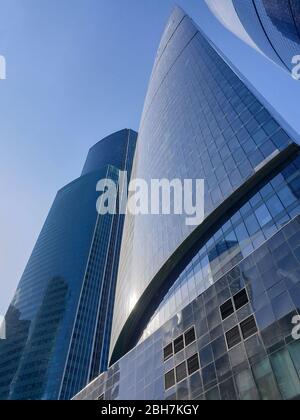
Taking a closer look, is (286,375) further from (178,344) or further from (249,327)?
(178,344)

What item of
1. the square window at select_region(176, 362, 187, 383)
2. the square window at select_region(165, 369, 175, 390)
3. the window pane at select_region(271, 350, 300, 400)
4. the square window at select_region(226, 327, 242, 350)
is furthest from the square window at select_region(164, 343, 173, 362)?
the window pane at select_region(271, 350, 300, 400)

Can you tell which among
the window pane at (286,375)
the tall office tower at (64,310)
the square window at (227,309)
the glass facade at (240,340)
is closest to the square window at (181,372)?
the glass facade at (240,340)

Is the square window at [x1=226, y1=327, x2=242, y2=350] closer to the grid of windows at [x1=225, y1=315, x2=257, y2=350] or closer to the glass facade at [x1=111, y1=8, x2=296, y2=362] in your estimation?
the grid of windows at [x1=225, y1=315, x2=257, y2=350]

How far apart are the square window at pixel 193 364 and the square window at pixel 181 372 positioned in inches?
24.0

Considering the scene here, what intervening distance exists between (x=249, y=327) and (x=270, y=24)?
6138 cm

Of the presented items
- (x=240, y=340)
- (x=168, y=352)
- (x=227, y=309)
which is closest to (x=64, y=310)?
(x=168, y=352)

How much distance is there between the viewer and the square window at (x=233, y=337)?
2367 cm

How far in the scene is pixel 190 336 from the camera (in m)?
28.5

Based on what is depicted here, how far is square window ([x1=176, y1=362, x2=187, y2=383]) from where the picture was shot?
2709cm

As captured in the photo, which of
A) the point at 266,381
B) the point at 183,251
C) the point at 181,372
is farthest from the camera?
the point at 183,251

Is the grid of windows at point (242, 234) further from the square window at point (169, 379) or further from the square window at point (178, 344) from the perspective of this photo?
the square window at point (169, 379)
